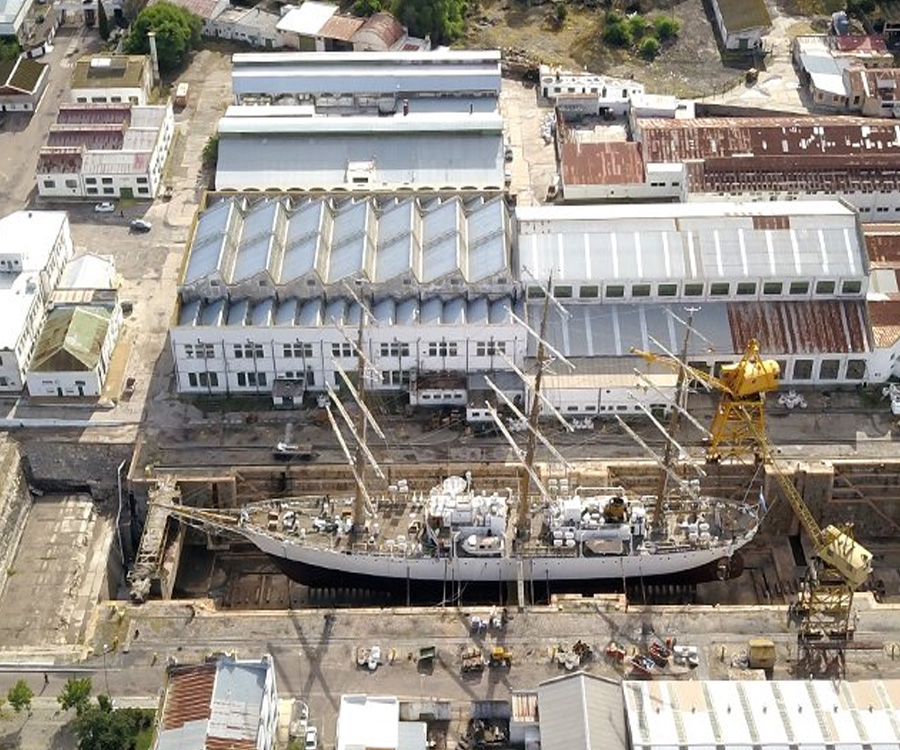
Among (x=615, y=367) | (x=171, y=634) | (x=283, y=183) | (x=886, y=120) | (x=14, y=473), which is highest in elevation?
(x=886, y=120)

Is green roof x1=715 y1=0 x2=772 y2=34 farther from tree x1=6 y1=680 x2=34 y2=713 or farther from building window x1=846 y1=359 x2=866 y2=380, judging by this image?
tree x1=6 y1=680 x2=34 y2=713

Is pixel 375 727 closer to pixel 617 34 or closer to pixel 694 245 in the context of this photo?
pixel 694 245

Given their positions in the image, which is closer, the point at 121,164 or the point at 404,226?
the point at 404,226

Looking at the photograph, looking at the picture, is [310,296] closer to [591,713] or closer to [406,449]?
[406,449]

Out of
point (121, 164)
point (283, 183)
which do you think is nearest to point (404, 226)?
point (283, 183)

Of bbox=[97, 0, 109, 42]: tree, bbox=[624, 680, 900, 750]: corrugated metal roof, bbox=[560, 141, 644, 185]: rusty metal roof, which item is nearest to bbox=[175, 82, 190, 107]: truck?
bbox=[97, 0, 109, 42]: tree

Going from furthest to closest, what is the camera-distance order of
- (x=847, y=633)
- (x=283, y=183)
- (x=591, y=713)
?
(x=283, y=183) < (x=847, y=633) < (x=591, y=713)
